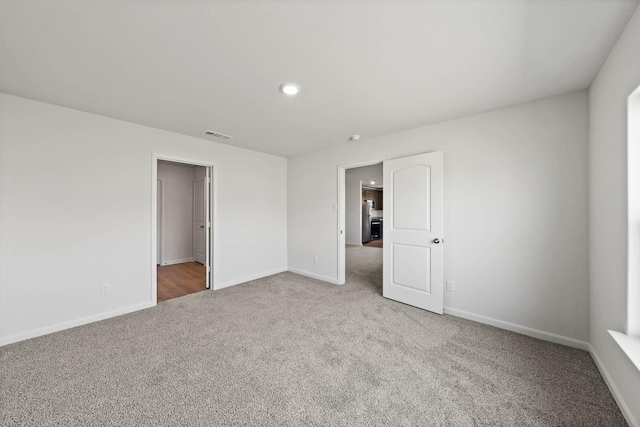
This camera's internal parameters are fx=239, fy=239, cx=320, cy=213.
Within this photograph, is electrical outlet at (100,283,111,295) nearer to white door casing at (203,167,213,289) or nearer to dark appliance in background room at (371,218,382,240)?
white door casing at (203,167,213,289)

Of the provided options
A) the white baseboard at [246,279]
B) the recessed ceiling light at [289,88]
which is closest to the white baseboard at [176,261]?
the white baseboard at [246,279]

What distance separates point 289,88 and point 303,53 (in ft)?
1.55

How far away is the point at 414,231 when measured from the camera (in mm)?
3121

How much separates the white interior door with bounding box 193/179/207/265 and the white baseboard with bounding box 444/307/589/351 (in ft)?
16.5

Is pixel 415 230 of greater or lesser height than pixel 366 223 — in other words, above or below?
above

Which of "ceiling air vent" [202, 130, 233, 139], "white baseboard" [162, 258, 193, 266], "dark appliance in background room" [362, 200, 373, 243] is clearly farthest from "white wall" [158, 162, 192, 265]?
"dark appliance in background room" [362, 200, 373, 243]

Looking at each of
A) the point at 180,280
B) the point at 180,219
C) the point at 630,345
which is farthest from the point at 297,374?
the point at 180,219

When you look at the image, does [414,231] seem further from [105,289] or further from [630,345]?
[105,289]

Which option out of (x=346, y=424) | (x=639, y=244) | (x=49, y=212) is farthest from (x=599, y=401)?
(x=49, y=212)

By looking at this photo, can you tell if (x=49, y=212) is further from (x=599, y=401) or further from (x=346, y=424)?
(x=599, y=401)

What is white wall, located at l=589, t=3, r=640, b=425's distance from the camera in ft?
4.65

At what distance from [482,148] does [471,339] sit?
2.00 metres

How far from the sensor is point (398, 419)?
4.74 ft

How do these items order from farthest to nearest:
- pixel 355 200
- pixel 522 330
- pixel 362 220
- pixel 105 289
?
1. pixel 362 220
2. pixel 355 200
3. pixel 105 289
4. pixel 522 330
